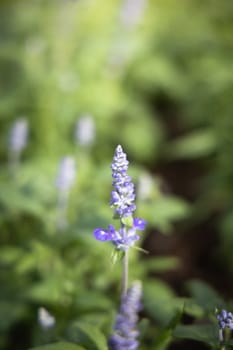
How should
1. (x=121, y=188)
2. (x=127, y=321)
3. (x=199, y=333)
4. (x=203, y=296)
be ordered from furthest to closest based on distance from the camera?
(x=203, y=296)
(x=199, y=333)
(x=121, y=188)
(x=127, y=321)

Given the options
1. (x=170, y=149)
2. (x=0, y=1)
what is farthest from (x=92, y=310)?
(x=0, y=1)

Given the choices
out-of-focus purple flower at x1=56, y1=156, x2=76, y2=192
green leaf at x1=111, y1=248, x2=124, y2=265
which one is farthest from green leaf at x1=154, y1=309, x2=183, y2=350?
out-of-focus purple flower at x1=56, y1=156, x2=76, y2=192

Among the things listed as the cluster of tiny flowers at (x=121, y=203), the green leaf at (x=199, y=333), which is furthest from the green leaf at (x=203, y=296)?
the cluster of tiny flowers at (x=121, y=203)

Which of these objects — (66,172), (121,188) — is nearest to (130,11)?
(66,172)

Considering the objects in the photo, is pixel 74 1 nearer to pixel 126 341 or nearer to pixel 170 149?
pixel 170 149

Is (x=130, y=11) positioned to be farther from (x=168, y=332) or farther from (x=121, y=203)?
(x=168, y=332)

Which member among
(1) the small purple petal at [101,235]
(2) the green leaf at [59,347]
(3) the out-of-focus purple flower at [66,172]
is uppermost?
(3) the out-of-focus purple flower at [66,172]

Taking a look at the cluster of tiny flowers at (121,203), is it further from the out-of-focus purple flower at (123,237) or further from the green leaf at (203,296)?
the green leaf at (203,296)
